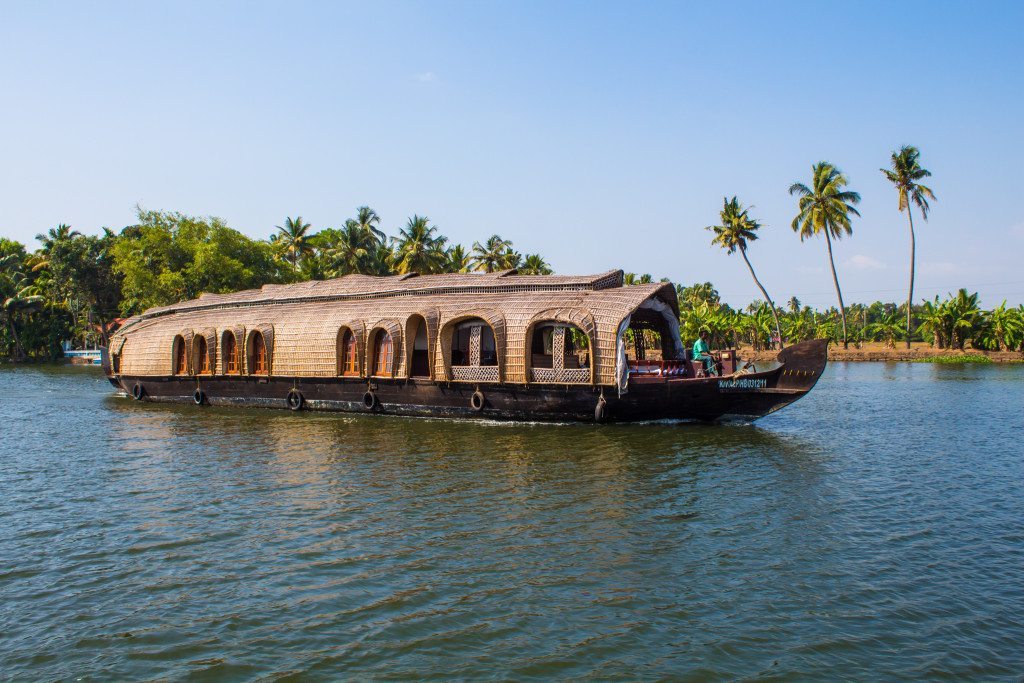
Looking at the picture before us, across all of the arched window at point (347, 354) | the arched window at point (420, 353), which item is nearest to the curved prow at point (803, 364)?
the arched window at point (420, 353)

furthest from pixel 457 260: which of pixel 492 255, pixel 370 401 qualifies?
pixel 370 401

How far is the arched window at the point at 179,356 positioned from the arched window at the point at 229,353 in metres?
1.79

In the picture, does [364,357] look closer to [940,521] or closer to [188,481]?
[188,481]

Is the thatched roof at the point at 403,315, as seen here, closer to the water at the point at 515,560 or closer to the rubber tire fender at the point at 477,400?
the rubber tire fender at the point at 477,400

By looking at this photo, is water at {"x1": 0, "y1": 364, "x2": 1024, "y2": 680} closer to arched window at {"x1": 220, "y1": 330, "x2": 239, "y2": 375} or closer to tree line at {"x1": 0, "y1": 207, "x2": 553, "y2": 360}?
arched window at {"x1": 220, "y1": 330, "x2": 239, "y2": 375}

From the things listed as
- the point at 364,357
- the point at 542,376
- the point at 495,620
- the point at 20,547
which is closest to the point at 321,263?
the point at 364,357

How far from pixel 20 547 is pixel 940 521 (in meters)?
10.2

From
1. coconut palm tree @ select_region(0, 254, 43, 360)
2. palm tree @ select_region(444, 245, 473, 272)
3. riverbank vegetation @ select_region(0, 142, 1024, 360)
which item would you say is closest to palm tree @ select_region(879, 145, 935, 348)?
riverbank vegetation @ select_region(0, 142, 1024, 360)

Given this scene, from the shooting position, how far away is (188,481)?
411 inches

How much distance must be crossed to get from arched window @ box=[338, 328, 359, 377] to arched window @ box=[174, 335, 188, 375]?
6.52 meters

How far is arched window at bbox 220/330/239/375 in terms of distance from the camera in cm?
2084

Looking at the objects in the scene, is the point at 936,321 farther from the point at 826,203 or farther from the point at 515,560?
the point at 515,560

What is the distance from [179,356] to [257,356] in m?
3.47

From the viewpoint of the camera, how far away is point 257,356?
20453 millimetres
